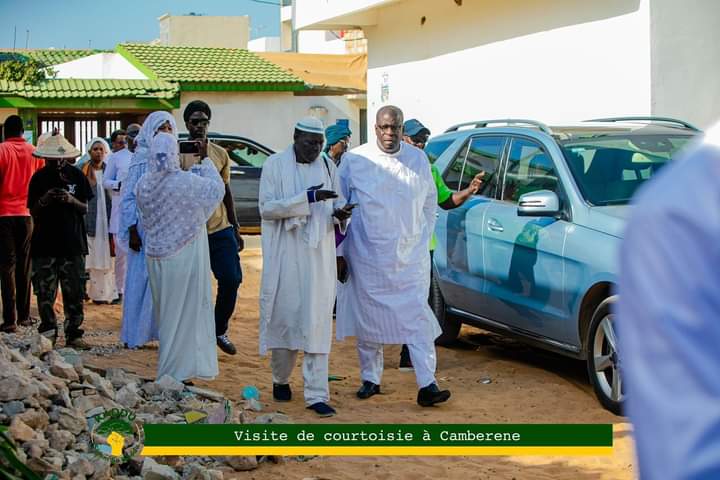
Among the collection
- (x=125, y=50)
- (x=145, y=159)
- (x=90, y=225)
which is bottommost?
(x=90, y=225)

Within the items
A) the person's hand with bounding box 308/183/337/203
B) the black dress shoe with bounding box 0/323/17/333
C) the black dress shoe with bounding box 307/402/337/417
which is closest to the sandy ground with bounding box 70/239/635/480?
the black dress shoe with bounding box 307/402/337/417

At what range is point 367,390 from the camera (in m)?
8.00

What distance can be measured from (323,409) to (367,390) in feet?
2.27

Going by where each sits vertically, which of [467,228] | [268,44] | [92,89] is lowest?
[467,228]

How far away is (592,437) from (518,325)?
1.85 meters

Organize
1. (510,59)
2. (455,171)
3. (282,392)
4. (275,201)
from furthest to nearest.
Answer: (510,59), (455,171), (282,392), (275,201)

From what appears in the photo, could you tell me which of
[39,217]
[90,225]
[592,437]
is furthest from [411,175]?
[90,225]

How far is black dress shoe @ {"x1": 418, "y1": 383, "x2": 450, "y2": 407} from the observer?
763 cm

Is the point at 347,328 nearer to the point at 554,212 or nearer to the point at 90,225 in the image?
the point at 554,212

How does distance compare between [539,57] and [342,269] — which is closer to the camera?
[342,269]

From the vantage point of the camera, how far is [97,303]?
1269cm

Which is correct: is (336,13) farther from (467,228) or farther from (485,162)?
(467,228)

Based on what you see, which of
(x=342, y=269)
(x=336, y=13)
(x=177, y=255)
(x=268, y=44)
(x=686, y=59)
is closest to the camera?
(x=177, y=255)

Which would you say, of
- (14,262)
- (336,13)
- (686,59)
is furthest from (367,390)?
(336,13)
